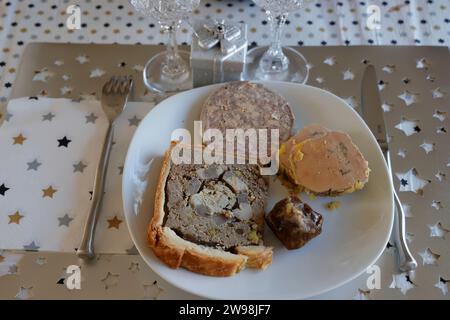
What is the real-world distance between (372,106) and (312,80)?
20cm

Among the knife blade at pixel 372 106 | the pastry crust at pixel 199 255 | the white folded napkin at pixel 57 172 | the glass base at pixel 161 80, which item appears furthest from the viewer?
the glass base at pixel 161 80

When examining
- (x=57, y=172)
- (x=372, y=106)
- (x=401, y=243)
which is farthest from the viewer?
(x=372, y=106)

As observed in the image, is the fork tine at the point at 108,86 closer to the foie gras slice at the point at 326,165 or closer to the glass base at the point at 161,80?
the glass base at the point at 161,80

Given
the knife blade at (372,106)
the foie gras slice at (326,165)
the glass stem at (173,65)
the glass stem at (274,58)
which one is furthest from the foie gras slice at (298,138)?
the glass stem at (173,65)

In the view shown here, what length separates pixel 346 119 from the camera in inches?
48.5

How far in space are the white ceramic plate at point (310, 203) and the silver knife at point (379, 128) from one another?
2.0 inches

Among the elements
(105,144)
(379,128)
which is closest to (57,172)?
(105,144)

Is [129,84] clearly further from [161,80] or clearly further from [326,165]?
[326,165]

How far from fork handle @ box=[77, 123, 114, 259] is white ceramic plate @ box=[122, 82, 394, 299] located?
0.09 meters

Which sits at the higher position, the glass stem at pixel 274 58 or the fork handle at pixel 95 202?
the glass stem at pixel 274 58

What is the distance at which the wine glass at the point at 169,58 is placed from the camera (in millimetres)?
1250

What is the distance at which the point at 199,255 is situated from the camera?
97 cm

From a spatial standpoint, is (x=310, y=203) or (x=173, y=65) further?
(x=173, y=65)

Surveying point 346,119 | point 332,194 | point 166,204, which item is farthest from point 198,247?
point 346,119
